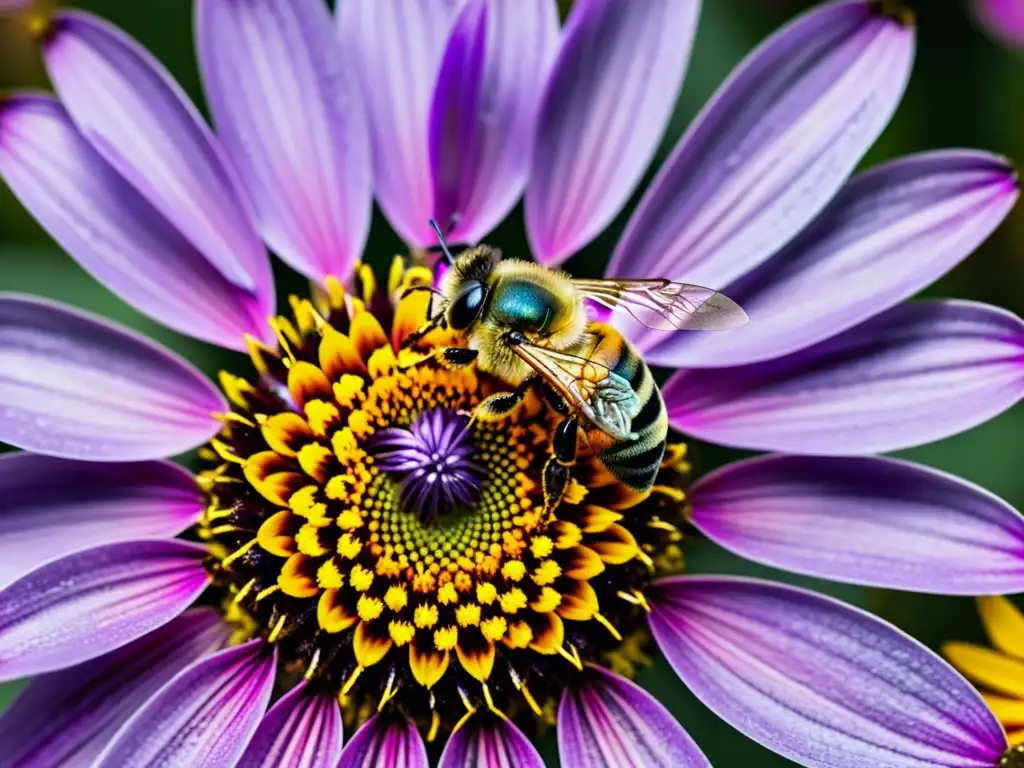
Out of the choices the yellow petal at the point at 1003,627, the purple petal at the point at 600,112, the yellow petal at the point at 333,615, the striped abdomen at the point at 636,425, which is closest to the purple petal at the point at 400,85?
the purple petal at the point at 600,112

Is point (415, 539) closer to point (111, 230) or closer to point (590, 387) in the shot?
point (590, 387)

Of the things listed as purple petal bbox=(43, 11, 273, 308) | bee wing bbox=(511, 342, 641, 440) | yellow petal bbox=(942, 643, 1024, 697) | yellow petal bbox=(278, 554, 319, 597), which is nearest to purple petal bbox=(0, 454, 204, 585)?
yellow petal bbox=(278, 554, 319, 597)

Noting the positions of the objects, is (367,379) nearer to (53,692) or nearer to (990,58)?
(53,692)

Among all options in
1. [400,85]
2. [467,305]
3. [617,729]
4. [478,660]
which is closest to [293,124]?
[400,85]

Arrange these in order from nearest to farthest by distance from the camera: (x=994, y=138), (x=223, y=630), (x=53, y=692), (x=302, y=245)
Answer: (x=53, y=692), (x=223, y=630), (x=302, y=245), (x=994, y=138)

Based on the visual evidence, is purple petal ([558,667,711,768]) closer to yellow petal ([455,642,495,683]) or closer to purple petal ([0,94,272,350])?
yellow petal ([455,642,495,683])

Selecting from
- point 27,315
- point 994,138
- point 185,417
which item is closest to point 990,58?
point 994,138
